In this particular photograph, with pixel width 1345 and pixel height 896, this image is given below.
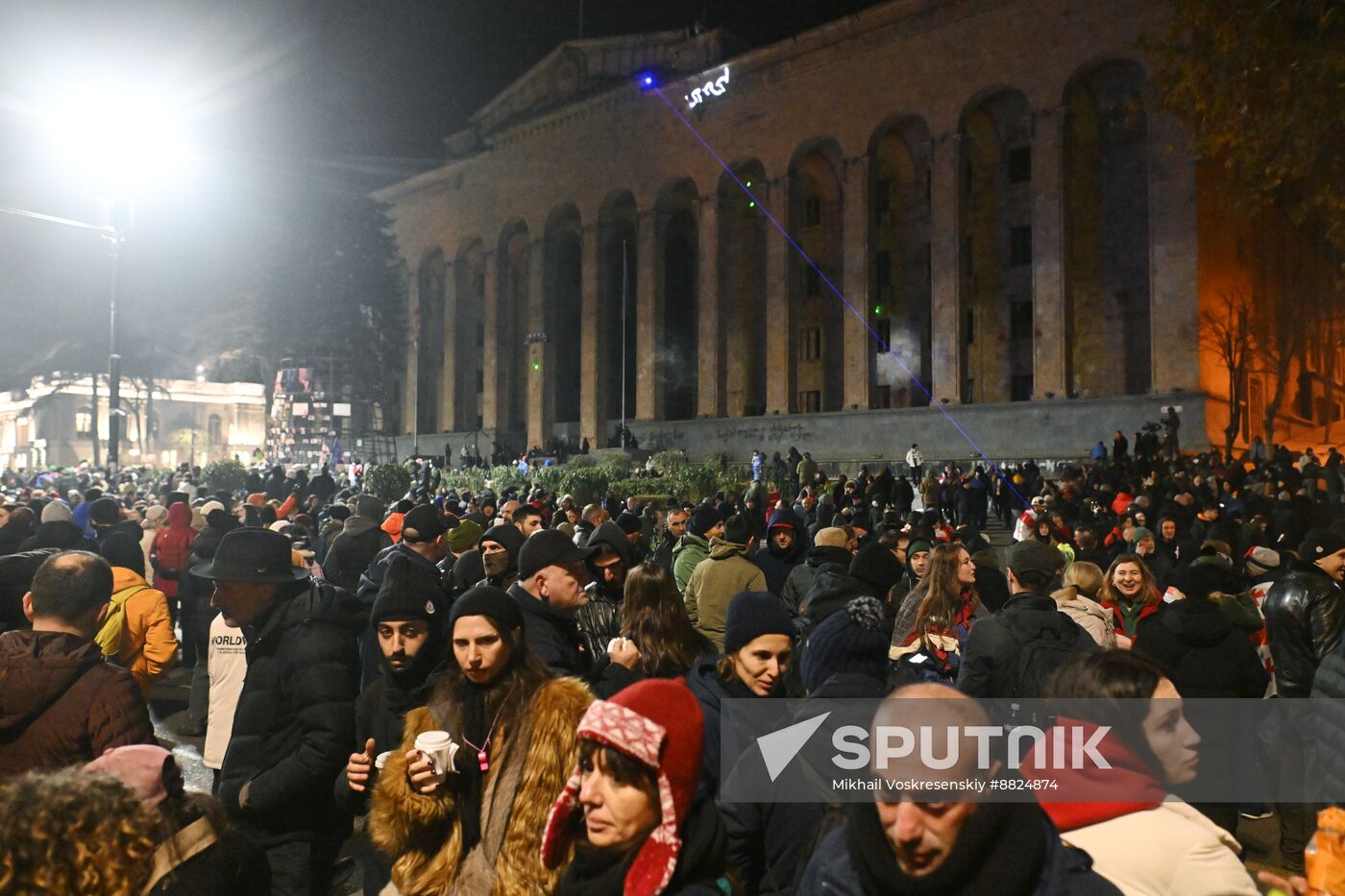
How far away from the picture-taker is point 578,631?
4078mm

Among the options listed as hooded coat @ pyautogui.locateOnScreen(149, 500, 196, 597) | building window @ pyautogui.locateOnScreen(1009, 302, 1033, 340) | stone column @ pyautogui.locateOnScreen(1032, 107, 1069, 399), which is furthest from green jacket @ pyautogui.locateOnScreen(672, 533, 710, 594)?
building window @ pyautogui.locateOnScreen(1009, 302, 1033, 340)

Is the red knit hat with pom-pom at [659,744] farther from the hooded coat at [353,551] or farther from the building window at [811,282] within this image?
the building window at [811,282]

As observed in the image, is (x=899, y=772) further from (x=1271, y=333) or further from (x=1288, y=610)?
(x=1271, y=333)

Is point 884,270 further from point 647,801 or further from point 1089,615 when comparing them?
point 647,801

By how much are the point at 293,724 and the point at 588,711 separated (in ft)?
5.79

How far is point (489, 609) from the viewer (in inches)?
113

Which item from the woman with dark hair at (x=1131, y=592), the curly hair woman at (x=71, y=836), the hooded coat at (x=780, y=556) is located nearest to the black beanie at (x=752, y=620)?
the curly hair woman at (x=71, y=836)

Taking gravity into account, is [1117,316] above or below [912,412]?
above

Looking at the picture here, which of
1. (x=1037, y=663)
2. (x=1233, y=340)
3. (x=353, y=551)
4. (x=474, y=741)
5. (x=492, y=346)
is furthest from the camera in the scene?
(x=492, y=346)

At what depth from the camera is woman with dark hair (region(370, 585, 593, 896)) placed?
2576mm

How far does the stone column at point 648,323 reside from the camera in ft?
128

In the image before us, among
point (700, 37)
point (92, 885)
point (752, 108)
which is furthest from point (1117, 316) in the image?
point (92, 885)

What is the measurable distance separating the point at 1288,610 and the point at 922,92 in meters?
29.6

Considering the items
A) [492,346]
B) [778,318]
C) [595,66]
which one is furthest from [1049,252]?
[492,346]
